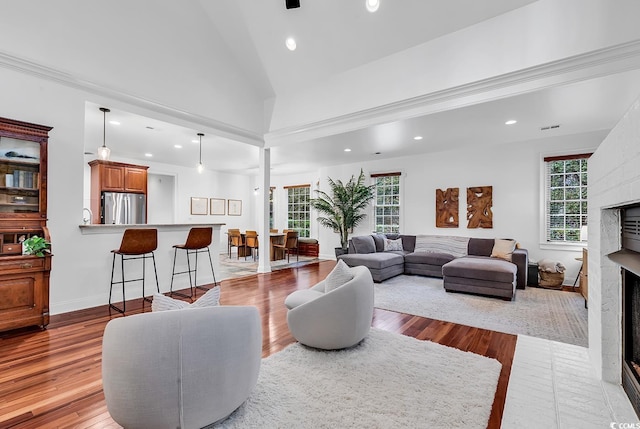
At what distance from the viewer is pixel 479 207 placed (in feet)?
20.9

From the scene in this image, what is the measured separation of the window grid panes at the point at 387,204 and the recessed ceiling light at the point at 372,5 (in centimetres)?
434

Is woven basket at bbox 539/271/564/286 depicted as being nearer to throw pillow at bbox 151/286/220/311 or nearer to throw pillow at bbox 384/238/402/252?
throw pillow at bbox 384/238/402/252

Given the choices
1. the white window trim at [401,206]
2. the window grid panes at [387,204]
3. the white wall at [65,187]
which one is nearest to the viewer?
the white wall at [65,187]

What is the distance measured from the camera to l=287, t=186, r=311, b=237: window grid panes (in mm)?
9688

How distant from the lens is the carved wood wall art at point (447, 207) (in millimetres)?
6672

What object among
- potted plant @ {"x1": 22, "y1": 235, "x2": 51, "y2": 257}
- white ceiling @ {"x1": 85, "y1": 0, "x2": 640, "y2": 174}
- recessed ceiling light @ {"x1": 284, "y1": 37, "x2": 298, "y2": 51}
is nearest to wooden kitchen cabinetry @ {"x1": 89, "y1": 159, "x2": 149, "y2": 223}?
white ceiling @ {"x1": 85, "y1": 0, "x2": 640, "y2": 174}

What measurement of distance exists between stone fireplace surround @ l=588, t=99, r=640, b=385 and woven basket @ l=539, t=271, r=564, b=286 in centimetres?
332

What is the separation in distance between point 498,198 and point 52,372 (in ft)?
23.1

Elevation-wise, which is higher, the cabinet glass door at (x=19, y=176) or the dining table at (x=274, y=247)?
the cabinet glass door at (x=19, y=176)

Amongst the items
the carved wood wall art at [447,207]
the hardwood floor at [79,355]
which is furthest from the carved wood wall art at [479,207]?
the hardwood floor at [79,355]

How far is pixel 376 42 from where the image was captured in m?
4.15

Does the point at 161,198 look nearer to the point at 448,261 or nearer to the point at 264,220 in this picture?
the point at 264,220

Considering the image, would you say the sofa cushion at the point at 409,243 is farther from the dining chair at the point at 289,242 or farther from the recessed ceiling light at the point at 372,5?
the recessed ceiling light at the point at 372,5

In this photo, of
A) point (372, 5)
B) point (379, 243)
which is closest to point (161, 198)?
point (379, 243)
